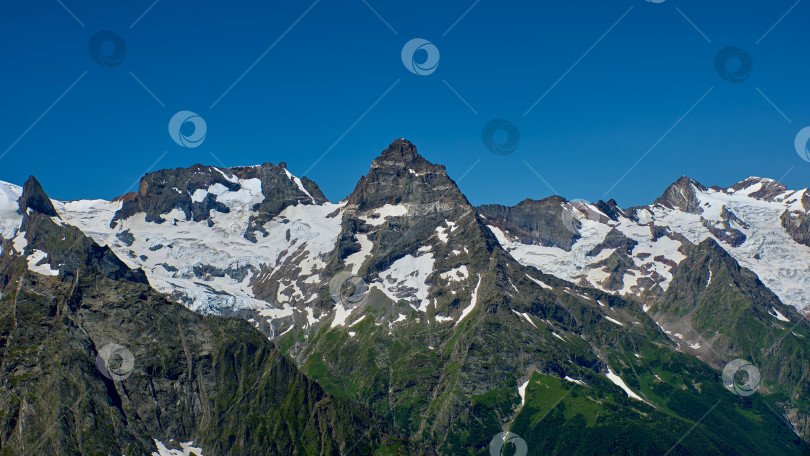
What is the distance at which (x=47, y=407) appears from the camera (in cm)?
19750

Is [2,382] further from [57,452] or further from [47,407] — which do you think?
[57,452]

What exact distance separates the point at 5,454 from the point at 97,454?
21437 mm

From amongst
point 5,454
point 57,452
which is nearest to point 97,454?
point 57,452

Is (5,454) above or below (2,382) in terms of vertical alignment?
below

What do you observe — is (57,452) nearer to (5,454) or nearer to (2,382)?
(5,454)

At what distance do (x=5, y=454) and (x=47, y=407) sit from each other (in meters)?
17.2

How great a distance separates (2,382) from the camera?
19700cm

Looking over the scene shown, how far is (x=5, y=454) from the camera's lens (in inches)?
7185

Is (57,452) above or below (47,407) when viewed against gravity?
below

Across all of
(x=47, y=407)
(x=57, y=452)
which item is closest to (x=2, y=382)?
(x=47, y=407)

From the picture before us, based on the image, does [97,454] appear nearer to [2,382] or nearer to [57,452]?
[57,452]

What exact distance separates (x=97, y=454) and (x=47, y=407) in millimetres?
18574

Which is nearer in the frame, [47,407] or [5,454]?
[5,454]

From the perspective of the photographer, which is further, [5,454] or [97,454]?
[97,454]
